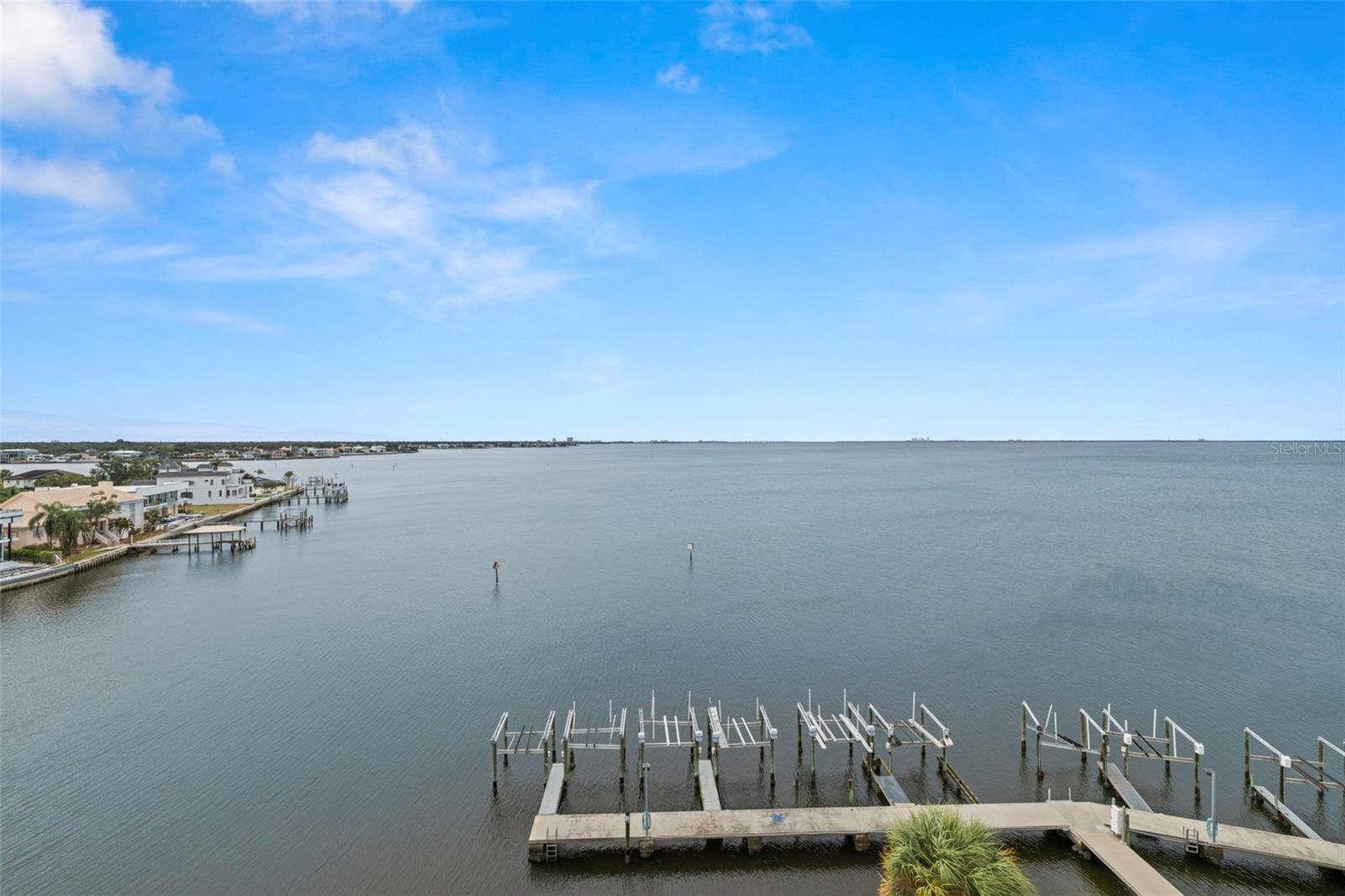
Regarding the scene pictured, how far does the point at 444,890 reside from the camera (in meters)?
16.0

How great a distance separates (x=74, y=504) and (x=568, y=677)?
170 feet

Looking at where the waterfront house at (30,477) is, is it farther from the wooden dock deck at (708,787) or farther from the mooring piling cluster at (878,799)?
the wooden dock deck at (708,787)

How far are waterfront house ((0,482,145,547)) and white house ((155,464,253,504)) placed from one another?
1808 cm

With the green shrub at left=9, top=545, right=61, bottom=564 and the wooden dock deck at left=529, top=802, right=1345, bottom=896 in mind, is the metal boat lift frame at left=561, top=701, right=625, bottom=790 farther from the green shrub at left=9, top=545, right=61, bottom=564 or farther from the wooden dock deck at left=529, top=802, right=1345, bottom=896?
the green shrub at left=9, top=545, right=61, bottom=564

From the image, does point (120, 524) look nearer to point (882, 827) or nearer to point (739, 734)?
point (739, 734)

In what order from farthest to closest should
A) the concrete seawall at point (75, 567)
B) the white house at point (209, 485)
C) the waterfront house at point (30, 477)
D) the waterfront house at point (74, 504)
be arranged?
the white house at point (209, 485)
the waterfront house at point (30, 477)
the waterfront house at point (74, 504)
the concrete seawall at point (75, 567)

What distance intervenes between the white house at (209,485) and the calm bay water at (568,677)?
25635 millimetres

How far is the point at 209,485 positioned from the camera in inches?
3253

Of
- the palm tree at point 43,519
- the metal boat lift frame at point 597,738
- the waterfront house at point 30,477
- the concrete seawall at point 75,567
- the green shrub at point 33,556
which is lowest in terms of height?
the metal boat lift frame at point 597,738

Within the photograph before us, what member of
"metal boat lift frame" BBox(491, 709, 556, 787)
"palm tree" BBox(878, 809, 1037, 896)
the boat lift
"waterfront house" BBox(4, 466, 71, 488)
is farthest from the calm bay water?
"waterfront house" BBox(4, 466, 71, 488)

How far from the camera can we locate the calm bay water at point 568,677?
56.3ft

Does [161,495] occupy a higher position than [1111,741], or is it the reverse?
[161,495]

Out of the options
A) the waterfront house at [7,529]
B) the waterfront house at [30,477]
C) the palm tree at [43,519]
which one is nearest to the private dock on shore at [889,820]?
the waterfront house at [7,529]

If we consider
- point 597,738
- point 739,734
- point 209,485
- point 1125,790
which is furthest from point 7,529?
point 1125,790
